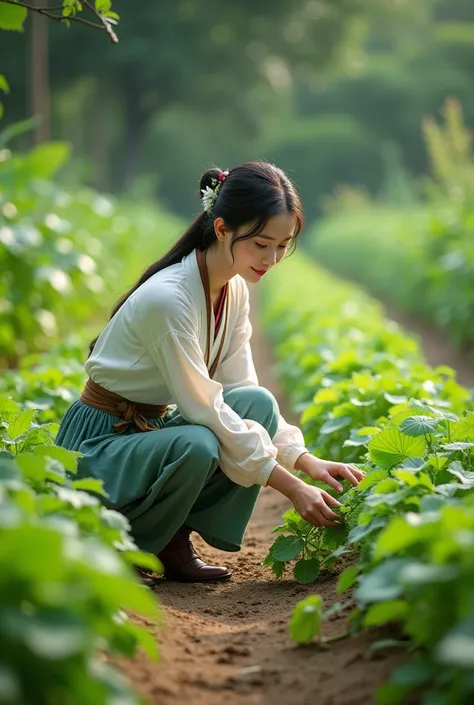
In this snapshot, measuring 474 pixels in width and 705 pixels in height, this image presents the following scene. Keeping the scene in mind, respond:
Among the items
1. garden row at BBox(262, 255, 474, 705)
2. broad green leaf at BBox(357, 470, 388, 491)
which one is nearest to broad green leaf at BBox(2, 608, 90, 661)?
garden row at BBox(262, 255, 474, 705)

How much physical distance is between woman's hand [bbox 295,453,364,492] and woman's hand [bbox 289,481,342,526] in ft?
0.37

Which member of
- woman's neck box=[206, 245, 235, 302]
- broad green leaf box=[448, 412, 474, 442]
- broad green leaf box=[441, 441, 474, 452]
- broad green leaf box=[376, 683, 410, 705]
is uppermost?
woman's neck box=[206, 245, 235, 302]

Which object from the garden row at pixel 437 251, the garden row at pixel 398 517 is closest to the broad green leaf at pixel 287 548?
the garden row at pixel 398 517

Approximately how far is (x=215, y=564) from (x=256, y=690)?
1361mm

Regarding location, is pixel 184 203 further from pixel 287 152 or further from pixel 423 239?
pixel 423 239

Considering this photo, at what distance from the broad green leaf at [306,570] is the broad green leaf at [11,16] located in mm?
1992

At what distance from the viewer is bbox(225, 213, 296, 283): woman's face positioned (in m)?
3.03

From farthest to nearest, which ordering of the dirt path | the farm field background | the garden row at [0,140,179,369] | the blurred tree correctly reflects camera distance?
the blurred tree → the garden row at [0,140,179,369] → the dirt path → the farm field background

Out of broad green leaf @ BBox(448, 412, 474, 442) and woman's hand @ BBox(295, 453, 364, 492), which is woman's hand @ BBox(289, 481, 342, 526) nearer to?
woman's hand @ BBox(295, 453, 364, 492)

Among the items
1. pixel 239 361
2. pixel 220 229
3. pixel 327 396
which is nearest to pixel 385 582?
pixel 220 229

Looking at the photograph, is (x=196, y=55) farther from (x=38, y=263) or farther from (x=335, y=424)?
(x=335, y=424)

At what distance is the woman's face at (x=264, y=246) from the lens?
303 cm

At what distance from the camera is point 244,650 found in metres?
2.52

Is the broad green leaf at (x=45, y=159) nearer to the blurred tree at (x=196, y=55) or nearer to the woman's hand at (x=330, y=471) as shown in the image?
the woman's hand at (x=330, y=471)
